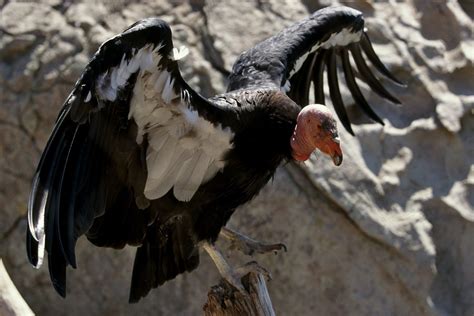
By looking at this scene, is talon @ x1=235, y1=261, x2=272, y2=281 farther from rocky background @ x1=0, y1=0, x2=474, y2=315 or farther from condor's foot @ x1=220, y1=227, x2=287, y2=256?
rocky background @ x1=0, y1=0, x2=474, y2=315

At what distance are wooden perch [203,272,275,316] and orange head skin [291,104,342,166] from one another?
1.95 feet

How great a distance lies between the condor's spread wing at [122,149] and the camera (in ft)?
11.9

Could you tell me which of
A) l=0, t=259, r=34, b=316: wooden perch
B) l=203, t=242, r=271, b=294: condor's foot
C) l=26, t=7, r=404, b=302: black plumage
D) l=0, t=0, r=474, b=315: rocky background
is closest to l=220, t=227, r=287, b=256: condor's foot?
l=26, t=7, r=404, b=302: black plumage

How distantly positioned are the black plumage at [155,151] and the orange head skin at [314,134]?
0.19ft

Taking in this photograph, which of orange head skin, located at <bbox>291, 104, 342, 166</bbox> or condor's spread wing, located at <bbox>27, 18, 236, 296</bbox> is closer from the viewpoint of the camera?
condor's spread wing, located at <bbox>27, 18, 236, 296</bbox>

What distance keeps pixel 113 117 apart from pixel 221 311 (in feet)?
2.85

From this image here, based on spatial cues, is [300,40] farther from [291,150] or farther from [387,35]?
[387,35]

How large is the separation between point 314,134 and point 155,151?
0.66 meters

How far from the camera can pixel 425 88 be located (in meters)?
6.58

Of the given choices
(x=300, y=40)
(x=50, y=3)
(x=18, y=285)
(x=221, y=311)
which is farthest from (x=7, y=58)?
Result: (x=221, y=311)

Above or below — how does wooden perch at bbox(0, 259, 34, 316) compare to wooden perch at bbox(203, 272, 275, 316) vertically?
below

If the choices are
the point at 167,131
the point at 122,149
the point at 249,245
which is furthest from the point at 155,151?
the point at 249,245

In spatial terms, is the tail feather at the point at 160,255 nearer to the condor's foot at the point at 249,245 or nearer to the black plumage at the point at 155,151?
the black plumage at the point at 155,151

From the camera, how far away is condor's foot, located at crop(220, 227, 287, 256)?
4621 millimetres
